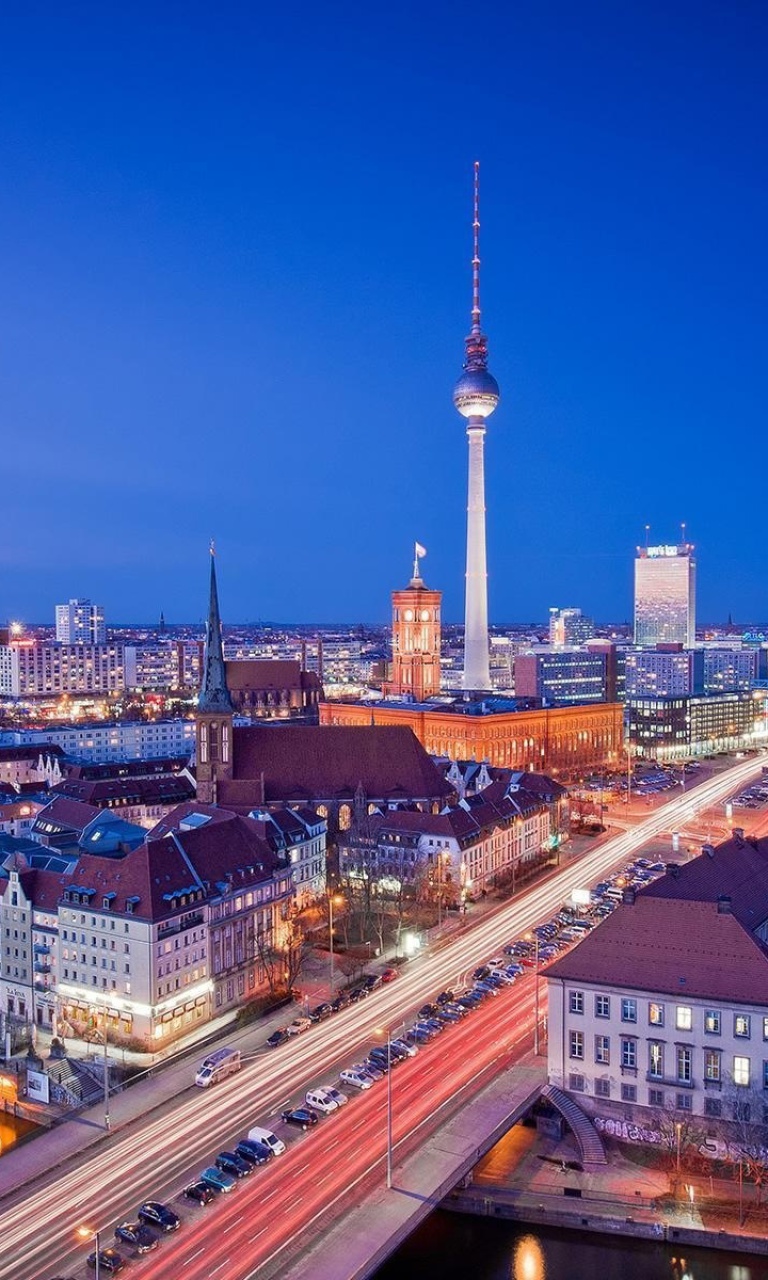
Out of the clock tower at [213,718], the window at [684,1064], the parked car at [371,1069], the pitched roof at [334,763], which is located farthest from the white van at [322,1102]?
the pitched roof at [334,763]

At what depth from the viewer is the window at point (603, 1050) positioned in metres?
46.1

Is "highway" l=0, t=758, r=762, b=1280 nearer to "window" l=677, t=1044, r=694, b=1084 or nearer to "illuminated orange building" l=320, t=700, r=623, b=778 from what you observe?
"window" l=677, t=1044, r=694, b=1084

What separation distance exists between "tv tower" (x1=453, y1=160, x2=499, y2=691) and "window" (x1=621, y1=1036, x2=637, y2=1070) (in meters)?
135

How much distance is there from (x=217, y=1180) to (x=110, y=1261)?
5.53m

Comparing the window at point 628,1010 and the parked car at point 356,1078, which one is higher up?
the window at point 628,1010

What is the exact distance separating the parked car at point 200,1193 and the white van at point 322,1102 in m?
7.17

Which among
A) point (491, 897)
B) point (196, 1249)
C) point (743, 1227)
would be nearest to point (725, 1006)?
point (743, 1227)

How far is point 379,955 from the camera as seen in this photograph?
67750 mm

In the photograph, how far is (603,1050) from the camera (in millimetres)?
46219

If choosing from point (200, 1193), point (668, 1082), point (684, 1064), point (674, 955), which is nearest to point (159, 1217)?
point (200, 1193)

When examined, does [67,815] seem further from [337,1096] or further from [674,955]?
[674,955]

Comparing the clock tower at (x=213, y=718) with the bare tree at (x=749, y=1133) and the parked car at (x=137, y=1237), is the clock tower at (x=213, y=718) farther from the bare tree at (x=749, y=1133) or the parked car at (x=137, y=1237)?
the bare tree at (x=749, y=1133)

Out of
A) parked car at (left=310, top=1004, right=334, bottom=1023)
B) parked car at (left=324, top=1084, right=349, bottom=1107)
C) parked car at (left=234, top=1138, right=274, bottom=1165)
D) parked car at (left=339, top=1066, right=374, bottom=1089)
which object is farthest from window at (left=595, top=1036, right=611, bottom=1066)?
parked car at (left=310, top=1004, right=334, bottom=1023)

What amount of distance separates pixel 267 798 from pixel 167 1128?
4594 centimetres
